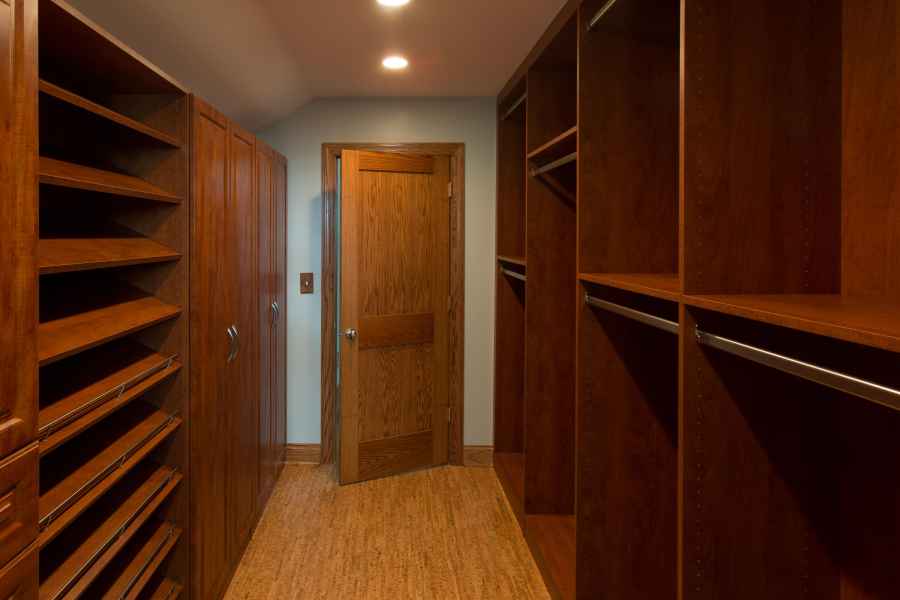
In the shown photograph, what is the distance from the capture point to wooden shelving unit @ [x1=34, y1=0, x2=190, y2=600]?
4.77 feet

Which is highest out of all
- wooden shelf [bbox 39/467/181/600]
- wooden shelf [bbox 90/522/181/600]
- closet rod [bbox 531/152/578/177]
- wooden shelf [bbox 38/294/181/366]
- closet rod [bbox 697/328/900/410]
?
closet rod [bbox 531/152/578/177]

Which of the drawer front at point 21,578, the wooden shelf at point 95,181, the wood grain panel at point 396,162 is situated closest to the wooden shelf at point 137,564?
the drawer front at point 21,578

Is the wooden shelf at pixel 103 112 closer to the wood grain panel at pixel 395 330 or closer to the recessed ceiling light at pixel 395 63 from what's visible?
the recessed ceiling light at pixel 395 63

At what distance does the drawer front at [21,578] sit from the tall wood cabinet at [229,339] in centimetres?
100

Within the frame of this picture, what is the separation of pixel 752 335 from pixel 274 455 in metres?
2.90

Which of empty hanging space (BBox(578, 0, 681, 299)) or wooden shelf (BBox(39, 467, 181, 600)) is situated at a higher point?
empty hanging space (BBox(578, 0, 681, 299))

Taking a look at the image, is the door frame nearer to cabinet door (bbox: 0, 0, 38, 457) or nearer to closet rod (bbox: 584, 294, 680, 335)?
closet rod (bbox: 584, 294, 680, 335)

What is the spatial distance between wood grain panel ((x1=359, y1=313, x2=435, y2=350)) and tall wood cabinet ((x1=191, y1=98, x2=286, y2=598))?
51 cm

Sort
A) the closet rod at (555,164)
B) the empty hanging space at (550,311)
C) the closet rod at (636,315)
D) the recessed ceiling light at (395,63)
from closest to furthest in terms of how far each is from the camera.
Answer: the closet rod at (636,315)
the closet rod at (555,164)
the empty hanging space at (550,311)
the recessed ceiling light at (395,63)

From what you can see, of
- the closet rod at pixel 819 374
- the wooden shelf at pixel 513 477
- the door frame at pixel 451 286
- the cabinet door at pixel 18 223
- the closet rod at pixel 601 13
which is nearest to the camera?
the closet rod at pixel 819 374

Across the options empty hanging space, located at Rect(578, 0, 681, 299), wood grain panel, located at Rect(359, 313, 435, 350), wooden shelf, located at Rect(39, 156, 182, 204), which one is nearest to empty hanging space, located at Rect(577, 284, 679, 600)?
empty hanging space, located at Rect(578, 0, 681, 299)

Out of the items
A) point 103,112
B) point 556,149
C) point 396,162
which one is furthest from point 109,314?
point 396,162

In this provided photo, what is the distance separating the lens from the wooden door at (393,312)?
374 centimetres

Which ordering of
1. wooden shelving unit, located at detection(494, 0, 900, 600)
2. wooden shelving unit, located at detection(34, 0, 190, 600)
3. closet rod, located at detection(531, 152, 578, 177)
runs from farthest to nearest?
1. closet rod, located at detection(531, 152, 578, 177)
2. wooden shelving unit, located at detection(34, 0, 190, 600)
3. wooden shelving unit, located at detection(494, 0, 900, 600)
